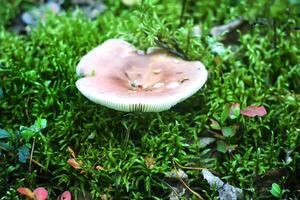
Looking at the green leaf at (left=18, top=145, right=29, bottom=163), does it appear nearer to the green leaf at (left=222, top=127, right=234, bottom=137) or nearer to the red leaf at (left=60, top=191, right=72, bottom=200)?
the red leaf at (left=60, top=191, right=72, bottom=200)

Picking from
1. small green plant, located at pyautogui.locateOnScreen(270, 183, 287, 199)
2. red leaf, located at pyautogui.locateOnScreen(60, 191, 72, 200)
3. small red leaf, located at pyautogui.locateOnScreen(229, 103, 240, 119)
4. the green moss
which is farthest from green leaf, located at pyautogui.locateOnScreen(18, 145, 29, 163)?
small green plant, located at pyautogui.locateOnScreen(270, 183, 287, 199)

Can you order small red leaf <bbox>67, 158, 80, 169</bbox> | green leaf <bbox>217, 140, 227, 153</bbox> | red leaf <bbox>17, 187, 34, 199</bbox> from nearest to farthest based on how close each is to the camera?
red leaf <bbox>17, 187, 34, 199</bbox>
small red leaf <bbox>67, 158, 80, 169</bbox>
green leaf <bbox>217, 140, 227, 153</bbox>

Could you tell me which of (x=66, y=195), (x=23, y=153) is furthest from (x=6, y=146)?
(x=66, y=195)

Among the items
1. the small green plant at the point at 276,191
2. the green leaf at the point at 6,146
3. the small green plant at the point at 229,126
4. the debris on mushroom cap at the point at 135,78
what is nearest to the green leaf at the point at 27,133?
the green leaf at the point at 6,146

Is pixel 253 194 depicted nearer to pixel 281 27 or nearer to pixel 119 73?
pixel 119 73

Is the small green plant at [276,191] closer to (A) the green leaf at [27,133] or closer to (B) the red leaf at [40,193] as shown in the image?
(B) the red leaf at [40,193]

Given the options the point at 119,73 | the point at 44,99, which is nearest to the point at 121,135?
the point at 119,73

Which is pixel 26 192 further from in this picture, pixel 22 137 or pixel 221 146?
pixel 221 146
